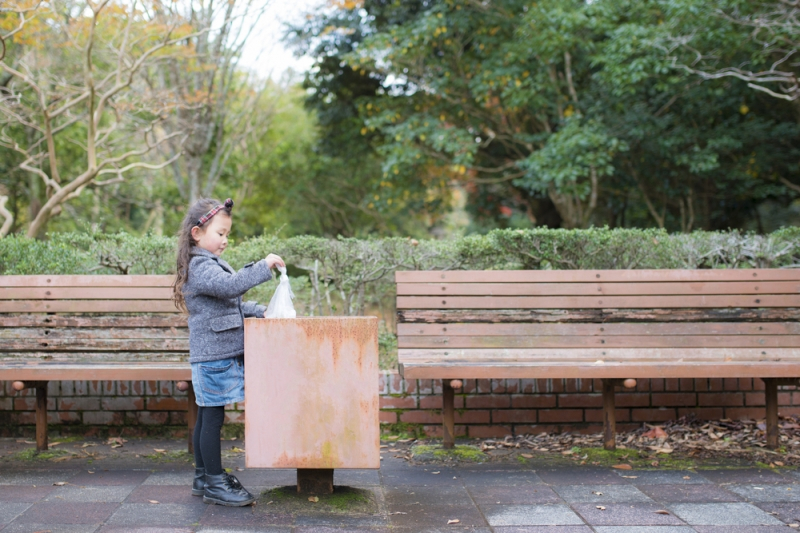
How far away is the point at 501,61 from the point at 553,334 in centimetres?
829

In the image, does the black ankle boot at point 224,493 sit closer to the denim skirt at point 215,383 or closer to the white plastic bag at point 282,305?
the denim skirt at point 215,383

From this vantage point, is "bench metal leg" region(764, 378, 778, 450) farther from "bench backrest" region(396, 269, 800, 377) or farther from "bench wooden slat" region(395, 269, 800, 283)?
"bench wooden slat" region(395, 269, 800, 283)

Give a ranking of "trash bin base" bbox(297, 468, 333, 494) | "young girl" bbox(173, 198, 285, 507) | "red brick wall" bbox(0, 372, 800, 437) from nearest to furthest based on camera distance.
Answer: "young girl" bbox(173, 198, 285, 507), "trash bin base" bbox(297, 468, 333, 494), "red brick wall" bbox(0, 372, 800, 437)

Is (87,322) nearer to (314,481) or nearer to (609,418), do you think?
(314,481)

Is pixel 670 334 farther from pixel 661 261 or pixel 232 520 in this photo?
pixel 232 520

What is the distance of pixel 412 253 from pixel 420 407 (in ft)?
3.82

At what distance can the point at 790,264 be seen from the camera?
560cm

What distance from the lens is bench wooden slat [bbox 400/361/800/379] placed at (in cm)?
409

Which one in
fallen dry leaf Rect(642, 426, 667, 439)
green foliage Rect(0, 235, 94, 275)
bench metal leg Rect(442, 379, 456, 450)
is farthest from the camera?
green foliage Rect(0, 235, 94, 275)

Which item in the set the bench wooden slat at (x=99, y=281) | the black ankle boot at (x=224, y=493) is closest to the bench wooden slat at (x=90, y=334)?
the bench wooden slat at (x=99, y=281)

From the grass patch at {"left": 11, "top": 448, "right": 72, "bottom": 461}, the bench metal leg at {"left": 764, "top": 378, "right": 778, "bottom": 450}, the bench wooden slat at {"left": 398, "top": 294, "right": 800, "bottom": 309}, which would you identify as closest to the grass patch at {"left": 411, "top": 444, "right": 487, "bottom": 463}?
the bench wooden slat at {"left": 398, "top": 294, "right": 800, "bottom": 309}

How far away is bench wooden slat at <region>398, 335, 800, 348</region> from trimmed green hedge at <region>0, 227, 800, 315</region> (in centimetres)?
87

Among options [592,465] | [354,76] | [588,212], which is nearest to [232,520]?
[592,465]

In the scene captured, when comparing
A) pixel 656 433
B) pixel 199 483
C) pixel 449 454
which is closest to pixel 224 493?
pixel 199 483
